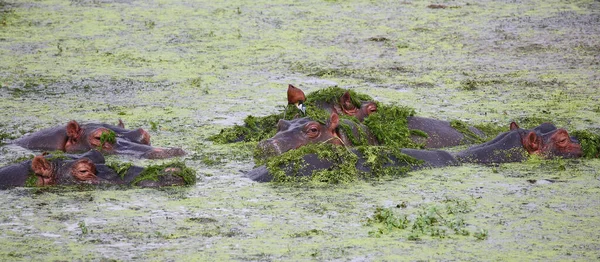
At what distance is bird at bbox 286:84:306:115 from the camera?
6691mm

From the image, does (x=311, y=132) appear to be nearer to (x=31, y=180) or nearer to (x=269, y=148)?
(x=269, y=148)

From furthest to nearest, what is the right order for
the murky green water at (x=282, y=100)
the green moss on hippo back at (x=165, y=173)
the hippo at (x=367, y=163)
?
the hippo at (x=367, y=163) → the green moss on hippo back at (x=165, y=173) → the murky green water at (x=282, y=100)

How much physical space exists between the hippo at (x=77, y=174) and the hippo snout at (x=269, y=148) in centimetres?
58

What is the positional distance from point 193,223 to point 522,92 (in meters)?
4.50

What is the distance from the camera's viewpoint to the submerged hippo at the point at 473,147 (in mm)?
6129

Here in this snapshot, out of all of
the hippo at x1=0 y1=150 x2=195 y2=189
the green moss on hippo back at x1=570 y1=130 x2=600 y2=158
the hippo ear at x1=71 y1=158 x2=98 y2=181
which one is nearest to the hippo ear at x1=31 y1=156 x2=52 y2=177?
the hippo at x1=0 y1=150 x2=195 y2=189

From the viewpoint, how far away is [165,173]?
5727mm

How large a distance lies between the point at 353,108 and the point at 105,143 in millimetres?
1695

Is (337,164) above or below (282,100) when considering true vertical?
above

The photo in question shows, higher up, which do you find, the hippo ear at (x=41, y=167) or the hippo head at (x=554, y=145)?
the hippo ear at (x=41, y=167)

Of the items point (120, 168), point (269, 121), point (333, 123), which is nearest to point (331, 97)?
point (269, 121)

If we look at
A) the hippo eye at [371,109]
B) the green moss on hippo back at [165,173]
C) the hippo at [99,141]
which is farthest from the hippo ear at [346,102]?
the green moss on hippo back at [165,173]

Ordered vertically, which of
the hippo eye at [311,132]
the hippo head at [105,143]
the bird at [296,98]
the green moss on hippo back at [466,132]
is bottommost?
the green moss on hippo back at [466,132]

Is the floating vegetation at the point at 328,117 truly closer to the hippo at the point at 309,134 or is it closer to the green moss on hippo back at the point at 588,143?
the hippo at the point at 309,134
